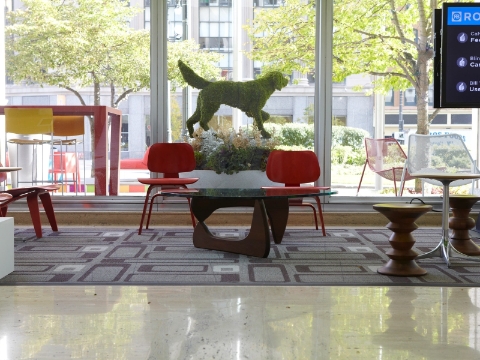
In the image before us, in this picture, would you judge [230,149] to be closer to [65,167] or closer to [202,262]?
[65,167]

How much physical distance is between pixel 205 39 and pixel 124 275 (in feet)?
12.2

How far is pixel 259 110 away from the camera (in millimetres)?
7191

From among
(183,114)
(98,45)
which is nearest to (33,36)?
(98,45)

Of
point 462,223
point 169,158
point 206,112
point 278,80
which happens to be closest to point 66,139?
point 169,158

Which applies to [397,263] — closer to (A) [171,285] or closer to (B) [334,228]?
(A) [171,285]

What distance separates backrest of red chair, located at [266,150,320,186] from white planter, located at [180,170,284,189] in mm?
682

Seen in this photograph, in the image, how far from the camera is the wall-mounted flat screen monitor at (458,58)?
514 cm

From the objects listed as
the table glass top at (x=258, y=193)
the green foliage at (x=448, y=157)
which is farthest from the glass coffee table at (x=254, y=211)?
the green foliage at (x=448, y=157)

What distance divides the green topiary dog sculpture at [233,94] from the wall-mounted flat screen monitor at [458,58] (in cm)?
227

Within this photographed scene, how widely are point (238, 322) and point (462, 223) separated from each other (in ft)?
8.45

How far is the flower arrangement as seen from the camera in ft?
23.3

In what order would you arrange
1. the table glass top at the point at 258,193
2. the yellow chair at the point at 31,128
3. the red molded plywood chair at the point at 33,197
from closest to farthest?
the table glass top at the point at 258,193, the red molded plywood chair at the point at 33,197, the yellow chair at the point at 31,128

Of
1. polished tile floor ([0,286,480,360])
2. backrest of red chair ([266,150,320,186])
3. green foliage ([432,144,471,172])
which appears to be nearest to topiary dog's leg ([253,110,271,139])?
backrest of red chair ([266,150,320,186])

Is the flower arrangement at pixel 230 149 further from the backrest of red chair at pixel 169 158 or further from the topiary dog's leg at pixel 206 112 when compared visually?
the backrest of red chair at pixel 169 158
